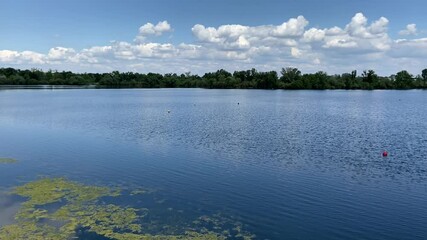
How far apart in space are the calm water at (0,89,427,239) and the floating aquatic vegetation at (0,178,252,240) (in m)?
0.94

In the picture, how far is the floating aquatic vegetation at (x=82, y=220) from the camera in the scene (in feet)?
49.4

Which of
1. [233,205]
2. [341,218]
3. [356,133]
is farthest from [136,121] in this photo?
[341,218]

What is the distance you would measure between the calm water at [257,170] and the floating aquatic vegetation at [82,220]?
945 mm

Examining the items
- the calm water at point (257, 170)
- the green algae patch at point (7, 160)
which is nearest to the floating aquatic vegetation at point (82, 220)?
the calm water at point (257, 170)

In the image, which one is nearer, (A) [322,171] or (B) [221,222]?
(B) [221,222]

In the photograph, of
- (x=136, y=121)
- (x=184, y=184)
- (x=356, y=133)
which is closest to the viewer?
(x=184, y=184)

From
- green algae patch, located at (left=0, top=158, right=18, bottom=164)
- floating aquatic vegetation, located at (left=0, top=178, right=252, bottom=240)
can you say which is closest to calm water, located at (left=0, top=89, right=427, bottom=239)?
floating aquatic vegetation, located at (left=0, top=178, right=252, bottom=240)

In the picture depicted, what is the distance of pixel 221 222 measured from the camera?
16.6 meters

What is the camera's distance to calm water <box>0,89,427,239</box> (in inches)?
681

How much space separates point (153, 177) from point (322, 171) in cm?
1111

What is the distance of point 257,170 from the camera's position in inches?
1013

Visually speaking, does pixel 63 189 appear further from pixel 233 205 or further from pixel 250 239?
pixel 250 239

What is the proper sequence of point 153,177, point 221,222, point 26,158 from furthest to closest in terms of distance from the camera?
point 26,158
point 153,177
point 221,222

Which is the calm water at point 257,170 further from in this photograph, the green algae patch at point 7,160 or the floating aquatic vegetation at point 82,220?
the green algae patch at point 7,160
